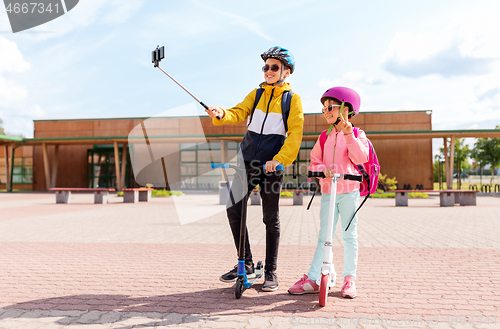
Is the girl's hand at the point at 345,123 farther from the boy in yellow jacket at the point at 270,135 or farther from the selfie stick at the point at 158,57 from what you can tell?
the selfie stick at the point at 158,57

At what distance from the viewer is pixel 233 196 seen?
3.55 m

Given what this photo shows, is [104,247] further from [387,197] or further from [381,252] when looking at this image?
[387,197]

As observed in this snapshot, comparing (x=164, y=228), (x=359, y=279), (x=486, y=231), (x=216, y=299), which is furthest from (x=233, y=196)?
(x=486, y=231)

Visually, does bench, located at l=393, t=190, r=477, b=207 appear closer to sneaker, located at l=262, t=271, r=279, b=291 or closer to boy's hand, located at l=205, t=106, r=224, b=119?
sneaker, located at l=262, t=271, r=279, b=291

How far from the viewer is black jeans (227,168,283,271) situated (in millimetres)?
3451

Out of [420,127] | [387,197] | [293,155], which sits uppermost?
[420,127]

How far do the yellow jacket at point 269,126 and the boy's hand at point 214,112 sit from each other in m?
0.06

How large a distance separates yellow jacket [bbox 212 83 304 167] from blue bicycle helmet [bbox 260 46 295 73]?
0.21 metres

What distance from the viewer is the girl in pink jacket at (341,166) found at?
327cm

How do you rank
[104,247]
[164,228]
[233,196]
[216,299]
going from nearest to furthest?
[216,299] < [233,196] < [104,247] < [164,228]

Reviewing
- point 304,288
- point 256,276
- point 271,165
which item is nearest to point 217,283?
point 256,276

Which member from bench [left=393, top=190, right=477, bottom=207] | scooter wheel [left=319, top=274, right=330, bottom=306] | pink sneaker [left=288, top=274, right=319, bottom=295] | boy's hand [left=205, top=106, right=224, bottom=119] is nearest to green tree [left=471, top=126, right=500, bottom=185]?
bench [left=393, top=190, right=477, bottom=207]

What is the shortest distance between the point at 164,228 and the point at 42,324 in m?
5.82

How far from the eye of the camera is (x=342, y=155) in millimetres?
3404
